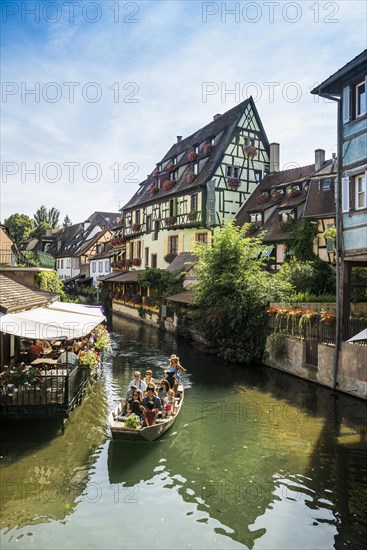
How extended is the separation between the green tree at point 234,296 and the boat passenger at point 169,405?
783 cm

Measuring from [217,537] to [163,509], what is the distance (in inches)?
47.0

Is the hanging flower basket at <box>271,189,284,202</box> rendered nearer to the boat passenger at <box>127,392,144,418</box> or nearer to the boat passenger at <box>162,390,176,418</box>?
the boat passenger at <box>162,390,176,418</box>

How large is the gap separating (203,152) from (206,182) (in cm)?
389

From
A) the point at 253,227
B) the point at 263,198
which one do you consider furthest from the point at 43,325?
the point at 263,198

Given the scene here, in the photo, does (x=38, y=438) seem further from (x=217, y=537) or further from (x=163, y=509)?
(x=217, y=537)

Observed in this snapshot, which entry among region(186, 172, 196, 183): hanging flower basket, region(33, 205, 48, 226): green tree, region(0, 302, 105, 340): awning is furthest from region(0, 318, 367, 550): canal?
region(33, 205, 48, 226): green tree

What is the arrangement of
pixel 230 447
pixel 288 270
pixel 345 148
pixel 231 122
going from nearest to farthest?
pixel 230 447 < pixel 345 148 < pixel 288 270 < pixel 231 122

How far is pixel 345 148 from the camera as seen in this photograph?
49.1 ft

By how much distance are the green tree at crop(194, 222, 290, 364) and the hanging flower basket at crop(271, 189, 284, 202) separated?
25.3 ft

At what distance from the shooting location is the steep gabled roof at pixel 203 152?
3159 centimetres

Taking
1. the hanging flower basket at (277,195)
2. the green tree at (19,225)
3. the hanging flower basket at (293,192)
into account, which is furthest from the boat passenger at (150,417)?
the green tree at (19,225)

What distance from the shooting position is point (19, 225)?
80375mm

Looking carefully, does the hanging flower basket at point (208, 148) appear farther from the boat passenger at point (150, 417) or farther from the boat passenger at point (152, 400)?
the boat passenger at point (150, 417)

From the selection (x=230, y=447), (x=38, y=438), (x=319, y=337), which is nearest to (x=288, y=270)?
(x=319, y=337)
